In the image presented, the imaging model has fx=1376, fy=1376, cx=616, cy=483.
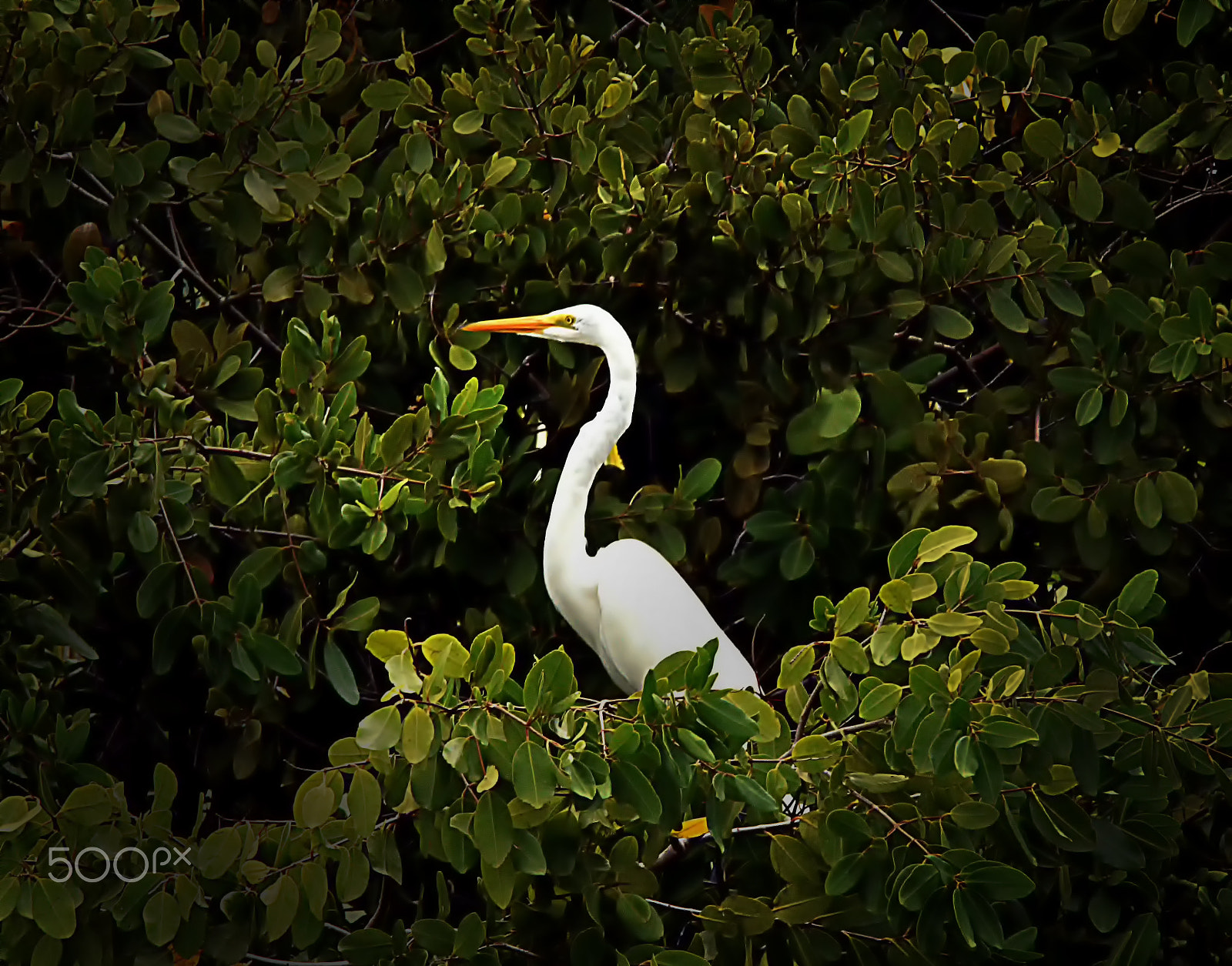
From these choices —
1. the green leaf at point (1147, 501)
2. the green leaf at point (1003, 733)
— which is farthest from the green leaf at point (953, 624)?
the green leaf at point (1147, 501)

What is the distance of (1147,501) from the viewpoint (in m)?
2.32

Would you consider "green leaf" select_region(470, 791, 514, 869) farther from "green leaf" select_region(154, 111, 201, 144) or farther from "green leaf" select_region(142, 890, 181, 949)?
"green leaf" select_region(154, 111, 201, 144)

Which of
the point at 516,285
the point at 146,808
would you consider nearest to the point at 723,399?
the point at 516,285

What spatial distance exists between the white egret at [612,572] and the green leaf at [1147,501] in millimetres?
728

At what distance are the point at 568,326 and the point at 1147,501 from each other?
3.37 feet

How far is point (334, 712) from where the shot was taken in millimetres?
2697

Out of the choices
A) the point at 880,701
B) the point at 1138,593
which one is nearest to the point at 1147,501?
the point at 1138,593

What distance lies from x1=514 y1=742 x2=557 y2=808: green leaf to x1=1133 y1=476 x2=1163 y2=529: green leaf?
1211mm

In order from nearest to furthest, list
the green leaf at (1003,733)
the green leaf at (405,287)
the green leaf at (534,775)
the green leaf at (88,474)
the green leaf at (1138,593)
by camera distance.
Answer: the green leaf at (534,775), the green leaf at (1003,733), the green leaf at (1138,593), the green leaf at (88,474), the green leaf at (405,287)

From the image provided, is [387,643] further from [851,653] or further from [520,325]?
[520,325]

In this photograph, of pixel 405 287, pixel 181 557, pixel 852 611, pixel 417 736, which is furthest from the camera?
pixel 405 287

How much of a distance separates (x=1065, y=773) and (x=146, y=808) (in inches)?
73.5

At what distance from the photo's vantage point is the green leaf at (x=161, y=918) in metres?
1.84

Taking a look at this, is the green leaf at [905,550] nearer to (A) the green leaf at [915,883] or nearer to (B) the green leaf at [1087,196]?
(A) the green leaf at [915,883]
